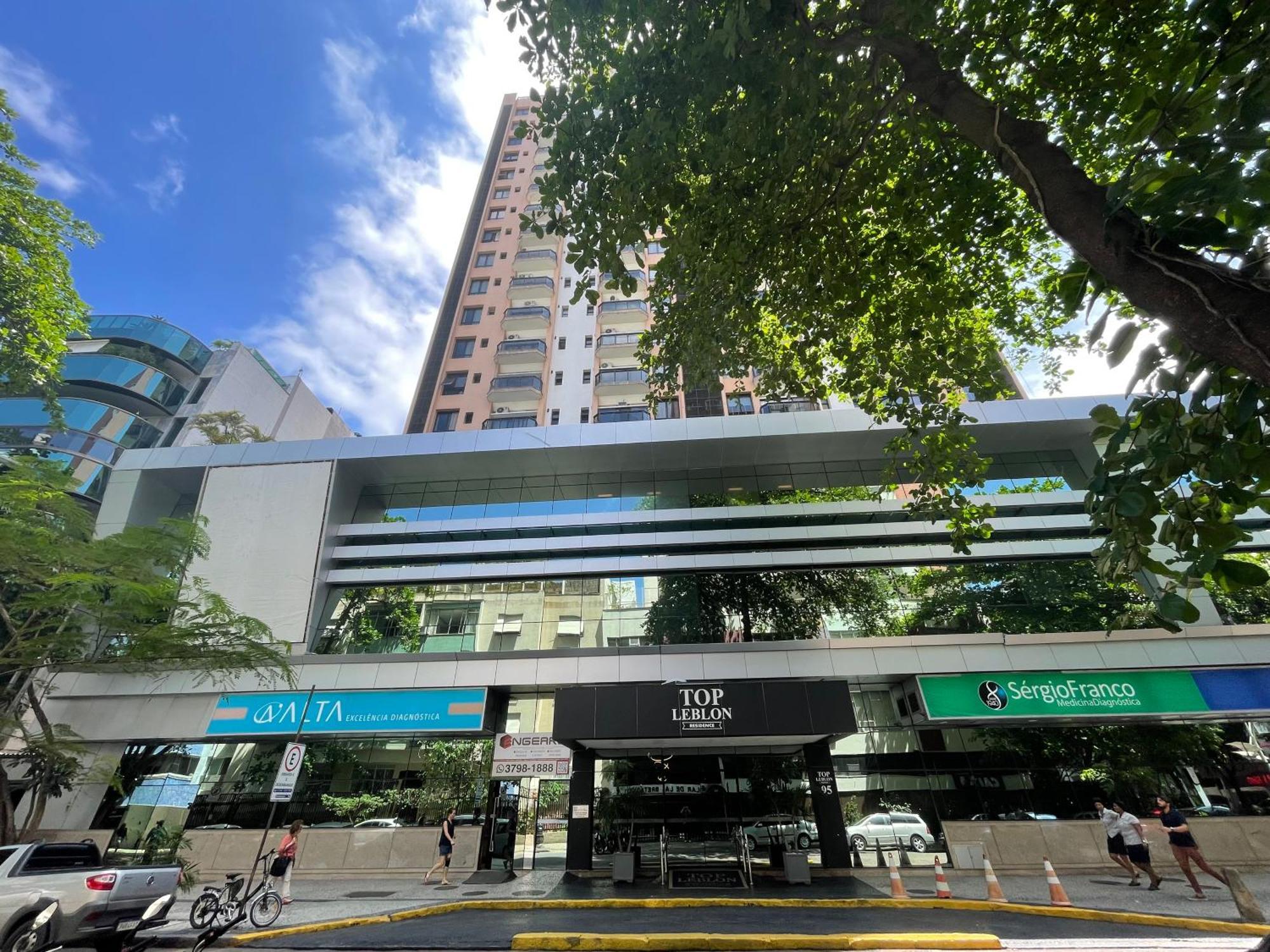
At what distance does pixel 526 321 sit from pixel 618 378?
316 inches

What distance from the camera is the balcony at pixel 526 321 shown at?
3569 cm

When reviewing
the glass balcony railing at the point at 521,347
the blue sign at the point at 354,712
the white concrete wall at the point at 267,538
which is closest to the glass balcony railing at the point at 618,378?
the glass balcony railing at the point at 521,347

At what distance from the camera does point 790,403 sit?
90.1 feet

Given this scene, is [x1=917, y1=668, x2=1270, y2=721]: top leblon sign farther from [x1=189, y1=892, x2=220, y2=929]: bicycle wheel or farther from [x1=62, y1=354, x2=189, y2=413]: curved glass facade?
[x1=62, y1=354, x2=189, y2=413]: curved glass facade

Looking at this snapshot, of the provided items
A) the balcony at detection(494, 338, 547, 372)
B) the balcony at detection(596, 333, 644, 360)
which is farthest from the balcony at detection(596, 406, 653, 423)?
the balcony at detection(494, 338, 547, 372)

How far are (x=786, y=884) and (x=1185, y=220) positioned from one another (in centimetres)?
1406

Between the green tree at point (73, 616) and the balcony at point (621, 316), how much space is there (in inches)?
976

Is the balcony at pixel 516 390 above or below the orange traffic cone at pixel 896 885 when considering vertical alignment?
above

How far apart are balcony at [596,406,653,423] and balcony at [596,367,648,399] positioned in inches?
75.1

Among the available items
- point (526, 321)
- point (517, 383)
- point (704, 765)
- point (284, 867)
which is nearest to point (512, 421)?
point (517, 383)

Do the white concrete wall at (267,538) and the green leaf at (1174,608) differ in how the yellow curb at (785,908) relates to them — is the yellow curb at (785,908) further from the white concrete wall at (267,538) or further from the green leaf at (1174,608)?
the white concrete wall at (267,538)

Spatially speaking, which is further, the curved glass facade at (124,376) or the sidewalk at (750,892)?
the curved glass facade at (124,376)

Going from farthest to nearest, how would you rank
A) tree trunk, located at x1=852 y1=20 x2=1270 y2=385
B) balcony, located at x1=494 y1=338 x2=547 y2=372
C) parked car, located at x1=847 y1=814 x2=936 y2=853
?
balcony, located at x1=494 y1=338 x2=547 y2=372 < parked car, located at x1=847 y1=814 x2=936 y2=853 < tree trunk, located at x1=852 y1=20 x2=1270 y2=385

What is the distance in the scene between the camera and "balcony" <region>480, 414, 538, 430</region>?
3086 centimetres
